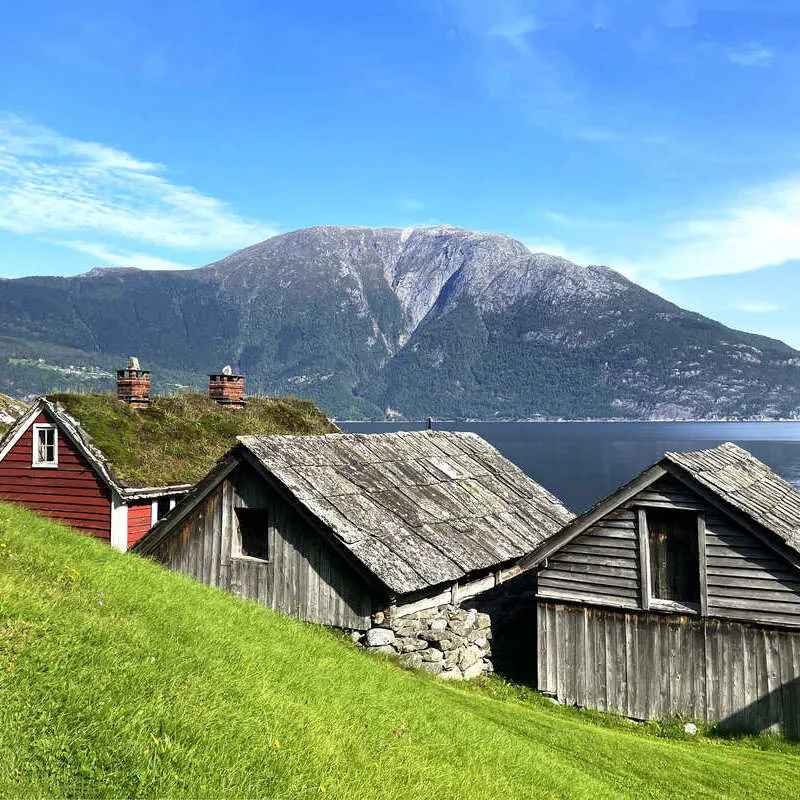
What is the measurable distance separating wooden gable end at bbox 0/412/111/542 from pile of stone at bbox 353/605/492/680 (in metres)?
13.9

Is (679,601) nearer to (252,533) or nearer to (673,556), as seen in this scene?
(673,556)

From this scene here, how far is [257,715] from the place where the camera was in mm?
8609

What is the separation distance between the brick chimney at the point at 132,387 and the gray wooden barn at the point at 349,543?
1234 centimetres

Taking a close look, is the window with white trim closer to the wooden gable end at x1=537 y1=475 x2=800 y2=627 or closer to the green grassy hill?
the green grassy hill

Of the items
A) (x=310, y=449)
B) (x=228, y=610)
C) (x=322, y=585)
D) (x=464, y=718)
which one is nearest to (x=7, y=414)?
(x=310, y=449)

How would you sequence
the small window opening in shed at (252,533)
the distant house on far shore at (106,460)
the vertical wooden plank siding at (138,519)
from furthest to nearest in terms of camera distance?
the vertical wooden plank siding at (138,519) < the distant house on far shore at (106,460) < the small window opening in shed at (252,533)

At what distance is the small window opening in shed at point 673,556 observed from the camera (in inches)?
667

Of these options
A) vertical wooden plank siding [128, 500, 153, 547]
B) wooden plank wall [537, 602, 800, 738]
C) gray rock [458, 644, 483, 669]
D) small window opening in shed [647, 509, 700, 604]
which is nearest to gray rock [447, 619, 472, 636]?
gray rock [458, 644, 483, 669]

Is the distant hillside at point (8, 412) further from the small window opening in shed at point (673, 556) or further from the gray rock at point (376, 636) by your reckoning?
the small window opening in shed at point (673, 556)

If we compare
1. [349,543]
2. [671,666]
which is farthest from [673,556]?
[349,543]

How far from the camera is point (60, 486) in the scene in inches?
1077

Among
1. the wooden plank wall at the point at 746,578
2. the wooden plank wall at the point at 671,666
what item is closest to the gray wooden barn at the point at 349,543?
the wooden plank wall at the point at 671,666

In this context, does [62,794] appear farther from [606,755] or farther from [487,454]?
[487,454]

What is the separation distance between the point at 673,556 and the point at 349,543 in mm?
7577
